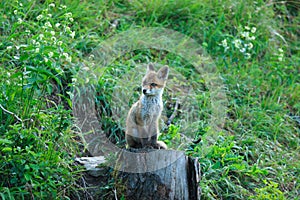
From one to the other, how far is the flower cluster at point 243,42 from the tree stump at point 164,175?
3638mm

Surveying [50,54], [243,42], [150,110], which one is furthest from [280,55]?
[50,54]

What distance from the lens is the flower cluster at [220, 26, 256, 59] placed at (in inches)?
324

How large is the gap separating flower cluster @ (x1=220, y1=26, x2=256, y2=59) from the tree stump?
3638 mm

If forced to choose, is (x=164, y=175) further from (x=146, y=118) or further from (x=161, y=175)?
(x=146, y=118)

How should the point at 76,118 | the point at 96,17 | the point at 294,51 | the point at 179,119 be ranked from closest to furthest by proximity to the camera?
the point at 76,118, the point at 179,119, the point at 96,17, the point at 294,51

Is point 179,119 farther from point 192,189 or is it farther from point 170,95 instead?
point 192,189

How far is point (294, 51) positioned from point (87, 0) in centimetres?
409

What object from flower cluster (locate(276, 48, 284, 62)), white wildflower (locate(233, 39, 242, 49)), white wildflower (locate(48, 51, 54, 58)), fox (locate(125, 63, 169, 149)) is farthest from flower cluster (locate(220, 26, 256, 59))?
white wildflower (locate(48, 51, 54, 58))

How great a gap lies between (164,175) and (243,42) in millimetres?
4155

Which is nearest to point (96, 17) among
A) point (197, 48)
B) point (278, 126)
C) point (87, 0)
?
point (87, 0)

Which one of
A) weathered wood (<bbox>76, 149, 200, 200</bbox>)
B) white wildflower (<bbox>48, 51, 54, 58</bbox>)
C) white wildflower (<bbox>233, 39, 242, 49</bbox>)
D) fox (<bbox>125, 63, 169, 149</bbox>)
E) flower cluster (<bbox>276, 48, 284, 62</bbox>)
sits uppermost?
white wildflower (<bbox>48, 51, 54, 58</bbox>)

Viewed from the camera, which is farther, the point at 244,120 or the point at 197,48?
the point at 197,48

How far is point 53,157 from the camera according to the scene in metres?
5.17

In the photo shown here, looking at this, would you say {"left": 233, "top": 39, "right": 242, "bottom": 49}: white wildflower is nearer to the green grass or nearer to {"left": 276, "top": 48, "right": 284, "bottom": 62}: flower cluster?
the green grass
